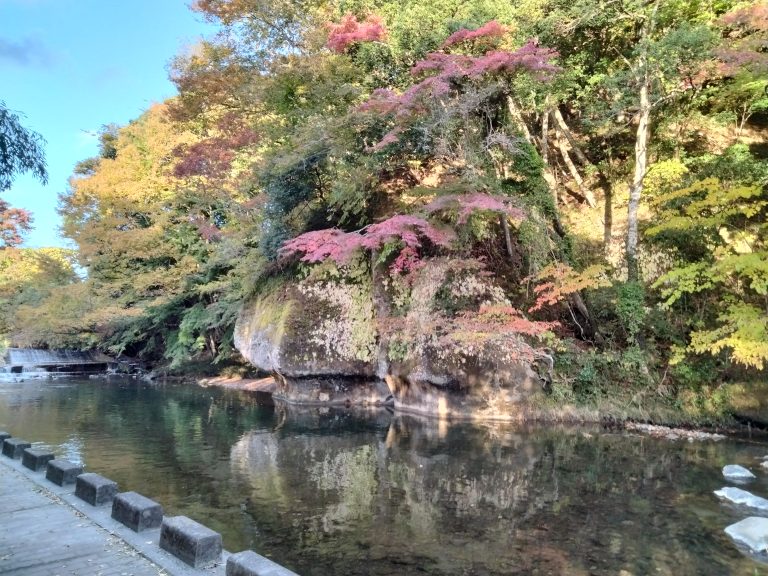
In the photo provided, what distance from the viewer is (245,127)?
2067cm

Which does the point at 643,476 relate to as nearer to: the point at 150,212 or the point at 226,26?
the point at 226,26

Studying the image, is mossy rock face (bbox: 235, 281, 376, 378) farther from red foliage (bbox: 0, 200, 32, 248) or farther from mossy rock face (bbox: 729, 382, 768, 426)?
red foliage (bbox: 0, 200, 32, 248)

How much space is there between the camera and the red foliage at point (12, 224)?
3900 cm

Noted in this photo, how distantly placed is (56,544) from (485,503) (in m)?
5.15

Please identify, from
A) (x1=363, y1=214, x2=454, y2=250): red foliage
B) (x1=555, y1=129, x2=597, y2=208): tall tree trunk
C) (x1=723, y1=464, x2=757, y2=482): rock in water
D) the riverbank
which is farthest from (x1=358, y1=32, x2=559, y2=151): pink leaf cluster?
(x1=723, y1=464, x2=757, y2=482): rock in water

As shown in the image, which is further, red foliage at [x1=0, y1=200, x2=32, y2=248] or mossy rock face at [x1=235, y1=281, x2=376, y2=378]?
red foliage at [x1=0, y1=200, x2=32, y2=248]

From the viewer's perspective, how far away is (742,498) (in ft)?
24.3

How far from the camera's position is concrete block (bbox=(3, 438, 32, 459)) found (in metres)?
8.28

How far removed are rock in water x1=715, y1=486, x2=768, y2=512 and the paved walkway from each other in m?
7.42

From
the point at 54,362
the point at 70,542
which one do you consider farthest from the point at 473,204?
the point at 54,362

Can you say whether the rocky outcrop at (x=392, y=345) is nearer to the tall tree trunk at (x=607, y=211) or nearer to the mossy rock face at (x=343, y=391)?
the mossy rock face at (x=343, y=391)

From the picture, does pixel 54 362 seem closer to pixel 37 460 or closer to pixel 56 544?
pixel 37 460

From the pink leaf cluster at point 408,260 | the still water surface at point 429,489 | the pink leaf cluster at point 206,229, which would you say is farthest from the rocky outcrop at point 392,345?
the pink leaf cluster at point 206,229

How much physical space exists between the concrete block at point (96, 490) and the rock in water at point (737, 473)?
9.00 meters
